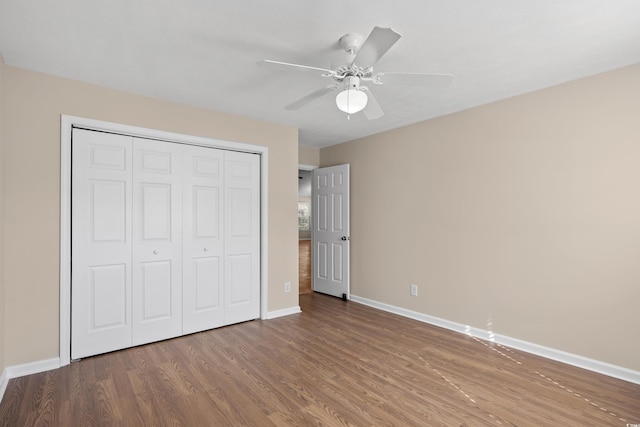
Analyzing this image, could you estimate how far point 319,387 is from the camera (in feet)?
7.95

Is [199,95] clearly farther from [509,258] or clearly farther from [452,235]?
[509,258]

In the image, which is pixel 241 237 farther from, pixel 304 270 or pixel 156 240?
pixel 304 270

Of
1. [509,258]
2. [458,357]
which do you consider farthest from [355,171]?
[458,357]

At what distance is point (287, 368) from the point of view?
107 inches

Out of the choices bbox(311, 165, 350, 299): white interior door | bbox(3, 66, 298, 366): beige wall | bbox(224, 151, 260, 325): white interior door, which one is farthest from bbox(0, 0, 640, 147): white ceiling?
bbox(311, 165, 350, 299): white interior door

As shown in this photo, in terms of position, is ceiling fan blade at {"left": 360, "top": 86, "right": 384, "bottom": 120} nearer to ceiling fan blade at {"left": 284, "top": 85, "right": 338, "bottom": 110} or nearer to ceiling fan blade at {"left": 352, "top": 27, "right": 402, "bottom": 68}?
ceiling fan blade at {"left": 284, "top": 85, "right": 338, "bottom": 110}

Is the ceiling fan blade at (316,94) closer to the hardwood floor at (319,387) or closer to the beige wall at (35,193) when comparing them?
the beige wall at (35,193)

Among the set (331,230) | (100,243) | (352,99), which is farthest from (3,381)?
(331,230)

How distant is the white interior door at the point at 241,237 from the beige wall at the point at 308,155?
1.40 m

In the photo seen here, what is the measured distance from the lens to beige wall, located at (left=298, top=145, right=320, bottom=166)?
5.36 metres

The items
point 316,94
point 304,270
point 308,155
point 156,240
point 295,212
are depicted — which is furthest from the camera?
point 304,270

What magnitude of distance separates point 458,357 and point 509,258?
3.57 ft

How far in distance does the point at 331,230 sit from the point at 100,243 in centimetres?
308

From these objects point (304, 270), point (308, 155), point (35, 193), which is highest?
point (308, 155)
